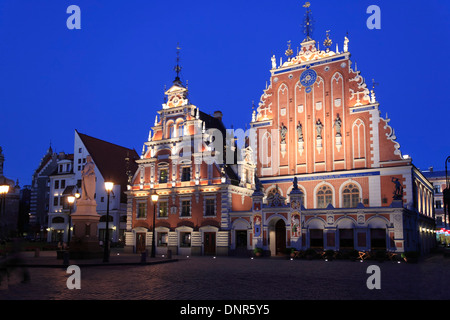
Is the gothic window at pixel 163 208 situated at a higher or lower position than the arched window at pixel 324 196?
lower

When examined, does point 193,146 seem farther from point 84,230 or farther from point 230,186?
point 84,230

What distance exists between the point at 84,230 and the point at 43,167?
149ft

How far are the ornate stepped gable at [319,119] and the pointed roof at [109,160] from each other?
75.2 feet

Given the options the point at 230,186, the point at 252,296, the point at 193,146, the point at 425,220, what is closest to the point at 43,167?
the point at 193,146

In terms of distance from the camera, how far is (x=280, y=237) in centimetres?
3625

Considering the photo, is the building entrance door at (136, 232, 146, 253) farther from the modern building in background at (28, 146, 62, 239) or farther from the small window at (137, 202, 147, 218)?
the modern building in background at (28, 146, 62, 239)

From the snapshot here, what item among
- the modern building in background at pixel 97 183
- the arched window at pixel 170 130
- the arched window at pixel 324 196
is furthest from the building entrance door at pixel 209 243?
the modern building in background at pixel 97 183

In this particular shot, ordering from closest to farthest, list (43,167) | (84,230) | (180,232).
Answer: (84,230) → (180,232) → (43,167)

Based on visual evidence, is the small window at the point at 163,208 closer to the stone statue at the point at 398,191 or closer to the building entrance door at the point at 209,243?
the building entrance door at the point at 209,243

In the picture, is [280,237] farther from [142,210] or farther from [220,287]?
[220,287]

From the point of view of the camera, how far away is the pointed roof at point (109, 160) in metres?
54.3

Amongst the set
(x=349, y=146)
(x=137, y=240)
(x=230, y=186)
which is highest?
(x=349, y=146)

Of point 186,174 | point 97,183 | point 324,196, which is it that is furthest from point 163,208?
point 97,183

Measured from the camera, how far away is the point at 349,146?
119 ft
